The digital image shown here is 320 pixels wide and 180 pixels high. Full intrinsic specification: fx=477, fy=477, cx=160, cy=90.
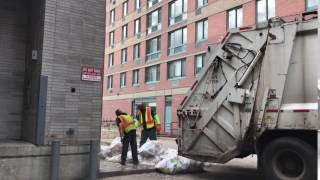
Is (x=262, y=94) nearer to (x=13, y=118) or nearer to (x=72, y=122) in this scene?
(x=72, y=122)

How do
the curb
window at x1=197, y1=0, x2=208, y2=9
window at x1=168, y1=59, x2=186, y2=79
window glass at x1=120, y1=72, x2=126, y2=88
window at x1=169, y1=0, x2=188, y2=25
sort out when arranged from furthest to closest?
window glass at x1=120, y1=72, x2=126, y2=88 → window at x1=169, y1=0, x2=188, y2=25 → window at x1=168, y1=59, x2=186, y2=79 → window at x1=197, y1=0, x2=208, y2=9 → the curb

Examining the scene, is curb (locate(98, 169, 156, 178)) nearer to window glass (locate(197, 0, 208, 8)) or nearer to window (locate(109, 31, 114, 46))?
window glass (locate(197, 0, 208, 8))

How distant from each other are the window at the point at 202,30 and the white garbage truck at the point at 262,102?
2372 cm

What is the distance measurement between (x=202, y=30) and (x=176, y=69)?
4.27m

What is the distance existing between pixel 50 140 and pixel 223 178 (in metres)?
3.65

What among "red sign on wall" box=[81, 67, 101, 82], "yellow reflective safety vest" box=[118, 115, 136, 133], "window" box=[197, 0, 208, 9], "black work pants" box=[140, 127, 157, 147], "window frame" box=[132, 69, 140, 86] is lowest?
"black work pants" box=[140, 127, 157, 147]

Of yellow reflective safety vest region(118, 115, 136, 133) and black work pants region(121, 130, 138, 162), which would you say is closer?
black work pants region(121, 130, 138, 162)

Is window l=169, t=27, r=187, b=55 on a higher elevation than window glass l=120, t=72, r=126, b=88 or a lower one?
higher

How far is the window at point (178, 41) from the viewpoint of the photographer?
35500 millimetres

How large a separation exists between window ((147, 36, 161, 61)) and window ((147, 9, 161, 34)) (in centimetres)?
86

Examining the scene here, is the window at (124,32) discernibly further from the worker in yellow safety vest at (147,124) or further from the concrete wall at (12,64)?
the concrete wall at (12,64)

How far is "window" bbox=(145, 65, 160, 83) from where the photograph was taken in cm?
3934

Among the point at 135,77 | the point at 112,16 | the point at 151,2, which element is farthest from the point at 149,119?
the point at 112,16

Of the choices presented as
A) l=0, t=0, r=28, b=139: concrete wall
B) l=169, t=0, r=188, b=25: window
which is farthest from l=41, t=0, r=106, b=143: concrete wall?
l=169, t=0, r=188, b=25: window
